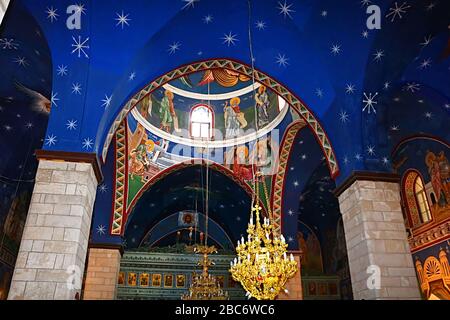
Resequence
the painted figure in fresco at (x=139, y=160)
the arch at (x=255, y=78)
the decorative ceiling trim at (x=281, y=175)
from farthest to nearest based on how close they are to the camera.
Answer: the painted figure in fresco at (x=139, y=160)
the decorative ceiling trim at (x=281, y=175)
the arch at (x=255, y=78)

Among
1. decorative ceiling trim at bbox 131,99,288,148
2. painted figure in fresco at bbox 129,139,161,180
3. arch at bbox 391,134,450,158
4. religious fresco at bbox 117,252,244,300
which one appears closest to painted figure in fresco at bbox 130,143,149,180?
painted figure in fresco at bbox 129,139,161,180

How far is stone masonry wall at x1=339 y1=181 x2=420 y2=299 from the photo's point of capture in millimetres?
5855

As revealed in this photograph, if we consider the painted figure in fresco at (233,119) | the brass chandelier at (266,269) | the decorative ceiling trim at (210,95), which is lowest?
the brass chandelier at (266,269)

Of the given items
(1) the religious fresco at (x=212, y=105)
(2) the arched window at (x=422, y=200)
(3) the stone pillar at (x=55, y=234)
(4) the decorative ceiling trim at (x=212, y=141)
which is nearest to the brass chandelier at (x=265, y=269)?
(3) the stone pillar at (x=55, y=234)

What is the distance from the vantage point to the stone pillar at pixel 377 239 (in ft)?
19.2

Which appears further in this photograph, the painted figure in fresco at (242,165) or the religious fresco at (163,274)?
the religious fresco at (163,274)

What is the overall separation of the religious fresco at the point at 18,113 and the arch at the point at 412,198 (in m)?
11.1

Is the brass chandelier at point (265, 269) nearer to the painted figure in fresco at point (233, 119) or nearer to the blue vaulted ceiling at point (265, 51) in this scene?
the blue vaulted ceiling at point (265, 51)

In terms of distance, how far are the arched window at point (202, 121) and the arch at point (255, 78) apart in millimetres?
5837

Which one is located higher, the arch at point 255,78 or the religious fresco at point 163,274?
the arch at point 255,78

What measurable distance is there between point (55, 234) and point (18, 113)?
6.18m

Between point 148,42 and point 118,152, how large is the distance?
17.0 ft

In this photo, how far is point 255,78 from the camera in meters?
8.33

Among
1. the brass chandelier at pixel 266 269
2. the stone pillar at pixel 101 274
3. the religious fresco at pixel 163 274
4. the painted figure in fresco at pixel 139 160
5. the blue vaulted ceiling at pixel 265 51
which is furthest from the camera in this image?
the religious fresco at pixel 163 274
